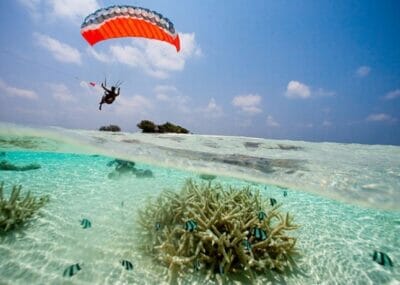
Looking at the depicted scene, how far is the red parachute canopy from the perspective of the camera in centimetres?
1059

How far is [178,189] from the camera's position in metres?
10.6

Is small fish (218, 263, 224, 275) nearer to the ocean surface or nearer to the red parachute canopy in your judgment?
the ocean surface

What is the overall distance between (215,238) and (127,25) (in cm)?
966

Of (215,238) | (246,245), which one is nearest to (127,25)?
(215,238)

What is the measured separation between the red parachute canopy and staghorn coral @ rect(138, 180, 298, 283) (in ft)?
24.8

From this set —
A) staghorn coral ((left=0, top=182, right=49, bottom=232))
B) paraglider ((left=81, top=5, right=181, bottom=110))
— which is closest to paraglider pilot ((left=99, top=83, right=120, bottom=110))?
paraglider ((left=81, top=5, right=181, bottom=110))

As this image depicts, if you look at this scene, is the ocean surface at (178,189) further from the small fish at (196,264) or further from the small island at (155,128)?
the small island at (155,128)

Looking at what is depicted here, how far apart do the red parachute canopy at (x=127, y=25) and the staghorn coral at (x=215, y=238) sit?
7.57m

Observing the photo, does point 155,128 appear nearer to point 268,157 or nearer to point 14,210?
point 268,157

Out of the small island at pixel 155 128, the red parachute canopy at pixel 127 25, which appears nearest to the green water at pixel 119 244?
the red parachute canopy at pixel 127 25

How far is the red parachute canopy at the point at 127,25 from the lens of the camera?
10594mm

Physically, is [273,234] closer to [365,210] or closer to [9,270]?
[9,270]

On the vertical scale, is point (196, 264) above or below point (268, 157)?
below

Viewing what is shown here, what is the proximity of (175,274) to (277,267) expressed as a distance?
7.10 feet
